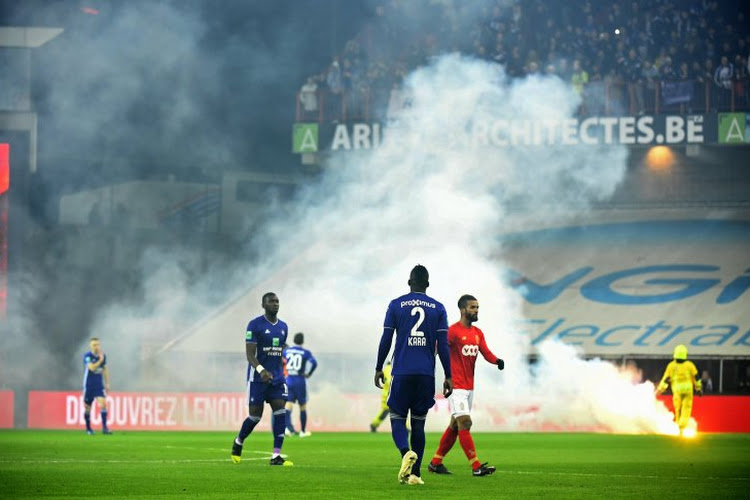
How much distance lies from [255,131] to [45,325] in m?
8.54

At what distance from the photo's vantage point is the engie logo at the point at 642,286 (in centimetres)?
3359

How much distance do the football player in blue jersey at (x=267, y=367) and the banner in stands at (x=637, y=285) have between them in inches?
703

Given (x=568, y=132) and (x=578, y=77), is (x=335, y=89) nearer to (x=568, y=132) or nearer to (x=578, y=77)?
(x=568, y=132)

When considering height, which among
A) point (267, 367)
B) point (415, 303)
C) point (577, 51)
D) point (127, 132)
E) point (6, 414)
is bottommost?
point (6, 414)

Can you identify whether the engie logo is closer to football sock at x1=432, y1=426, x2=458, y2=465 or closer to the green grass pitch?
the green grass pitch

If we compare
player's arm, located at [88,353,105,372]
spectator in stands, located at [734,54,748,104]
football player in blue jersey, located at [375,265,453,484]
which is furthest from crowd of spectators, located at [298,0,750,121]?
football player in blue jersey, located at [375,265,453,484]

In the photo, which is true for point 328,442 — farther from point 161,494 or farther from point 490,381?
point 161,494

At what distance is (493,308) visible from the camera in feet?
110

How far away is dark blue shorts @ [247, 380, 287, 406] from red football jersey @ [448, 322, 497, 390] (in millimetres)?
2566

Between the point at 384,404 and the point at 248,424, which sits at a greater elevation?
the point at 248,424

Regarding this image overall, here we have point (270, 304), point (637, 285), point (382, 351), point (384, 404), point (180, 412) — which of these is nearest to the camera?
point (382, 351)

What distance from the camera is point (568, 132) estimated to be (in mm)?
34469

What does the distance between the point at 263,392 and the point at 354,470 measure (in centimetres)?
162

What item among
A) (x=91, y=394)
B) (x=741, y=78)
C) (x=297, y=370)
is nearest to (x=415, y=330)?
(x=297, y=370)
